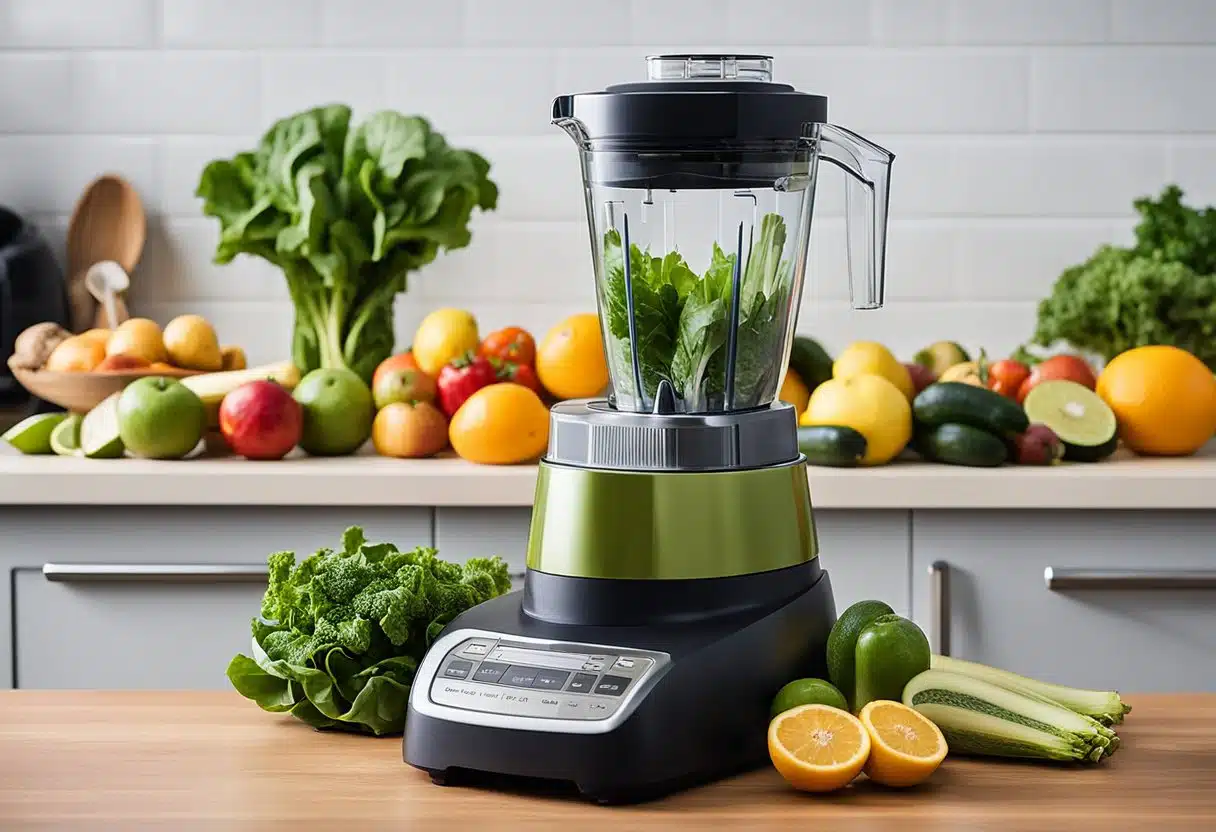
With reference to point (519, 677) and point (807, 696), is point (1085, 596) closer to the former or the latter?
point (807, 696)

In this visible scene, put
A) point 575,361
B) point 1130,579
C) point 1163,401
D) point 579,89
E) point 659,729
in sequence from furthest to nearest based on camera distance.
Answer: point 579,89 < point 575,361 < point 1163,401 < point 1130,579 < point 659,729

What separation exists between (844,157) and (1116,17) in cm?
159

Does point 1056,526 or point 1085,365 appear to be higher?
point 1085,365

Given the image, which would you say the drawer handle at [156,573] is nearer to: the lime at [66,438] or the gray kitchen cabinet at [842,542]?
the gray kitchen cabinet at [842,542]

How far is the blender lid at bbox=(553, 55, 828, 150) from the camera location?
0.91 m

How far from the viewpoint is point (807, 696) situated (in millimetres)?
890

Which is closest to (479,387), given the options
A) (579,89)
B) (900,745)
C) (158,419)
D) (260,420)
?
(260,420)

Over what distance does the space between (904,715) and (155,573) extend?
48.6 inches

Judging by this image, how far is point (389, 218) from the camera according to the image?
2051 millimetres

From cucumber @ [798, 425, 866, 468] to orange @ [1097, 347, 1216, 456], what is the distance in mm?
404

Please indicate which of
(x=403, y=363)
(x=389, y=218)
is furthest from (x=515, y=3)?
(x=403, y=363)

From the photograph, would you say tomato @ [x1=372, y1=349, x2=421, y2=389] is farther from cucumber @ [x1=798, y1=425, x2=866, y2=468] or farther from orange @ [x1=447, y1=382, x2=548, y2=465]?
cucumber @ [x1=798, y1=425, x2=866, y2=468]

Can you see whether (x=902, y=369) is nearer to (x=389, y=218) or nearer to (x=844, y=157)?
(x=389, y=218)

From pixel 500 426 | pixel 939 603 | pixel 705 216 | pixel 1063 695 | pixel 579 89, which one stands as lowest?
pixel 939 603
